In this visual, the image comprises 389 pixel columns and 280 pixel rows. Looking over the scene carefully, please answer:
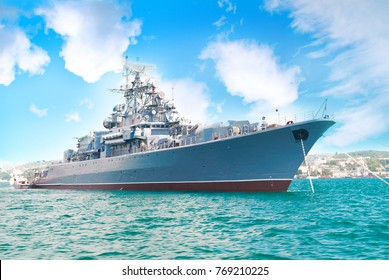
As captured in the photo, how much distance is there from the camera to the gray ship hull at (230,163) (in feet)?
73.2

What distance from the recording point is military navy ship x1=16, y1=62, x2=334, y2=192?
22.5m

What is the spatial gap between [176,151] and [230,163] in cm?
458

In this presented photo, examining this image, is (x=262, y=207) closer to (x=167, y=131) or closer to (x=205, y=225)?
(x=205, y=225)

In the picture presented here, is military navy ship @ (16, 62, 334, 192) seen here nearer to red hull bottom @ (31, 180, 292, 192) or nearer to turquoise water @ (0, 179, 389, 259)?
red hull bottom @ (31, 180, 292, 192)

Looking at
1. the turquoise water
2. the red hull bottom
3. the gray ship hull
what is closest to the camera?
the turquoise water

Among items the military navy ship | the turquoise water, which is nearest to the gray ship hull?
the military navy ship

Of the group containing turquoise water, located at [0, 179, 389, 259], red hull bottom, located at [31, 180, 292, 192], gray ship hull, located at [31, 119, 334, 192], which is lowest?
turquoise water, located at [0, 179, 389, 259]

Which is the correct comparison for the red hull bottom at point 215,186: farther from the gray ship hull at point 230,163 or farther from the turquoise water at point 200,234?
the turquoise water at point 200,234

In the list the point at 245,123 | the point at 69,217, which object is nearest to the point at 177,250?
the point at 69,217

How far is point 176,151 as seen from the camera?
26.6 m

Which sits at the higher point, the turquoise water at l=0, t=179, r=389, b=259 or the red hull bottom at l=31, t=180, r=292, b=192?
the red hull bottom at l=31, t=180, r=292, b=192

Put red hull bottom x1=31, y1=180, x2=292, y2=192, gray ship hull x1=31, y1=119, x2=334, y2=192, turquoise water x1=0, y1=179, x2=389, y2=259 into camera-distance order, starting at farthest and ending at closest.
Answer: red hull bottom x1=31, y1=180, x2=292, y2=192
gray ship hull x1=31, y1=119, x2=334, y2=192
turquoise water x1=0, y1=179, x2=389, y2=259

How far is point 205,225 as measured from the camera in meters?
12.4

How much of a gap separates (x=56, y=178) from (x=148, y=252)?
40.0 m
